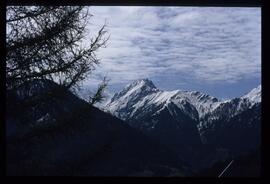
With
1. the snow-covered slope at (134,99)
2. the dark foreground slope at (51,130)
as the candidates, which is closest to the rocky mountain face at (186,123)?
the snow-covered slope at (134,99)

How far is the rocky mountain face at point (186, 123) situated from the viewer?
3.20 meters

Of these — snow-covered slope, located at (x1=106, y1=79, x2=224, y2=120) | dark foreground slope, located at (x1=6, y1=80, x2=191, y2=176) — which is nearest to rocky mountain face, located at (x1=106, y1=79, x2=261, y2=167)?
snow-covered slope, located at (x1=106, y1=79, x2=224, y2=120)

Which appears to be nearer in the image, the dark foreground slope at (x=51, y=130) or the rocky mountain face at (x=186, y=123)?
the rocky mountain face at (x=186, y=123)

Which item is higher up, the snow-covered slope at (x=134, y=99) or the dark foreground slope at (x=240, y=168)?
the snow-covered slope at (x=134, y=99)

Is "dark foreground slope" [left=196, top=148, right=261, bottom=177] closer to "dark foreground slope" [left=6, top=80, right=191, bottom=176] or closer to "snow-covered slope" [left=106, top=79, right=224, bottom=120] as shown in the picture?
"snow-covered slope" [left=106, top=79, right=224, bottom=120]

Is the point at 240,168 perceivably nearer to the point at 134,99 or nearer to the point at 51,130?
the point at 51,130

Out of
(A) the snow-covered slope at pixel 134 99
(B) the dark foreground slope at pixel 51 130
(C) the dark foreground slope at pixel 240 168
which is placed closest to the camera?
(C) the dark foreground slope at pixel 240 168

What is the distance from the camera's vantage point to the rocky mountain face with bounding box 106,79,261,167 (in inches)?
126

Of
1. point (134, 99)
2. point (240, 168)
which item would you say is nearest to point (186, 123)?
point (134, 99)

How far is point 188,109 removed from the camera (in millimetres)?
115125

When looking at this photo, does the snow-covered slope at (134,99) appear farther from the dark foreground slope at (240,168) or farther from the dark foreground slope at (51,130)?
the dark foreground slope at (240,168)

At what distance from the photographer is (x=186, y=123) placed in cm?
8075

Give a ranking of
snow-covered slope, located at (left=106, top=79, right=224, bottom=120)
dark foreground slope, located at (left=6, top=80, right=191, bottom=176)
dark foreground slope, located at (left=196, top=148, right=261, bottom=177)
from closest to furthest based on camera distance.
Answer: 1. dark foreground slope, located at (left=196, top=148, right=261, bottom=177)
2. snow-covered slope, located at (left=106, top=79, right=224, bottom=120)
3. dark foreground slope, located at (left=6, top=80, right=191, bottom=176)

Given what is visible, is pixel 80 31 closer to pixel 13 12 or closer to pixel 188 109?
pixel 13 12
